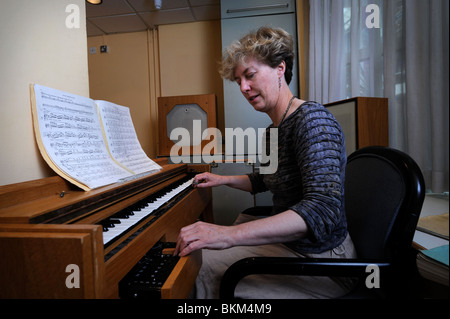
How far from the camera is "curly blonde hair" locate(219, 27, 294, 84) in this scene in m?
0.94

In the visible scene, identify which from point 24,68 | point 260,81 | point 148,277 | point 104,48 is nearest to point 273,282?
point 148,277

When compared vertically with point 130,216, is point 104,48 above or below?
above

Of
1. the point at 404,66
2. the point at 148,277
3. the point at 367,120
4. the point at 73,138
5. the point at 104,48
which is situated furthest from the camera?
the point at 104,48

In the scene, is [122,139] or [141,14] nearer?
[122,139]

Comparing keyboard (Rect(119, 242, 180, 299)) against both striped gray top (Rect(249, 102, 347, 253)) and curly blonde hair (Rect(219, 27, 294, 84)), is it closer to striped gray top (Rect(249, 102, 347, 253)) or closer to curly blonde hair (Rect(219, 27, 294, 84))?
striped gray top (Rect(249, 102, 347, 253))

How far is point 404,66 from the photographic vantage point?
125cm

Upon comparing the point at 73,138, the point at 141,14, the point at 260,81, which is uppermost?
the point at 141,14

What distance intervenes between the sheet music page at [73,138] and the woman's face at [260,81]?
2.03 feet

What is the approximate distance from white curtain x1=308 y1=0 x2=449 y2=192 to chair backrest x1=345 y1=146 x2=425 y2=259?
0.12 metres

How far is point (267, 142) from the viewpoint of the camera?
1.17 meters

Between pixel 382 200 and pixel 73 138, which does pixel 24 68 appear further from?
pixel 382 200

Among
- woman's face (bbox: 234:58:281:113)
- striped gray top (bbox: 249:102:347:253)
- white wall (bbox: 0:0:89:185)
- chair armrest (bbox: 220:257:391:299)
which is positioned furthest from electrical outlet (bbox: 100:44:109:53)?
chair armrest (bbox: 220:257:391:299)

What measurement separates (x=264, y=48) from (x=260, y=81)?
0.12m

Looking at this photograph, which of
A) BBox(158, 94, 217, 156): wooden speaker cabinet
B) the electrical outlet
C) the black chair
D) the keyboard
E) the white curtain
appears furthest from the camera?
the electrical outlet
